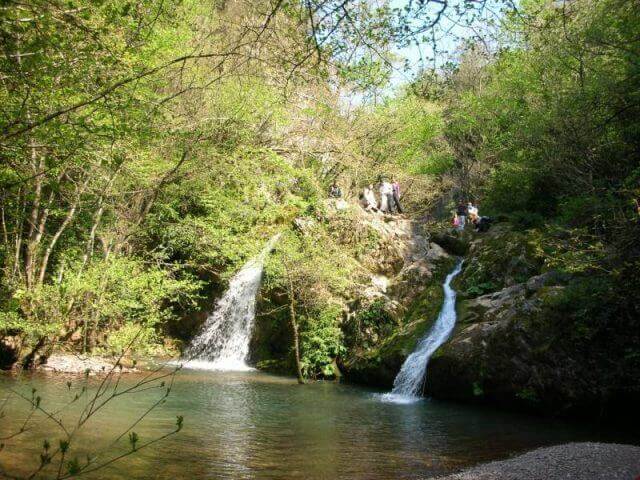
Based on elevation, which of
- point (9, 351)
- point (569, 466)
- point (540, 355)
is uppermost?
point (540, 355)

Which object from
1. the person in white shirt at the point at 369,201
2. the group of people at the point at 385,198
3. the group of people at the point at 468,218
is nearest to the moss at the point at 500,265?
the group of people at the point at 468,218

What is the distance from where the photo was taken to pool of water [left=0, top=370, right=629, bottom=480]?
702cm

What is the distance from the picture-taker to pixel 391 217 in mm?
23094

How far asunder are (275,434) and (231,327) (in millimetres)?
10131

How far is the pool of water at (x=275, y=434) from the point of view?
7.02 m

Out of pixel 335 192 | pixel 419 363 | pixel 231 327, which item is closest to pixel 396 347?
pixel 419 363

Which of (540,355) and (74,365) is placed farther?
(74,365)

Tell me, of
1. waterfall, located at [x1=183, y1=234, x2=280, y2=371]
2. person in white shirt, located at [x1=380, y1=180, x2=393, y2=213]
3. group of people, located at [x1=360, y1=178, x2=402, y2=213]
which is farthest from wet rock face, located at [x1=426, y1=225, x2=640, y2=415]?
person in white shirt, located at [x1=380, y1=180, x2=393, y2=213]

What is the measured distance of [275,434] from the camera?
29.2 feet

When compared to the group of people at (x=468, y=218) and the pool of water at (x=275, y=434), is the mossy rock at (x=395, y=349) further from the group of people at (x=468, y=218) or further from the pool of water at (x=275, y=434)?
the group of people at (x=468, y=218)

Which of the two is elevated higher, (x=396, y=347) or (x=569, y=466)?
(x=396, y=347)

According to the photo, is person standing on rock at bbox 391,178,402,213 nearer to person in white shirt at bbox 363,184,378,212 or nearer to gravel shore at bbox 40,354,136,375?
person in white shirt at bbox 363,184,378,212

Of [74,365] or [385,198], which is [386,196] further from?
[74,365]

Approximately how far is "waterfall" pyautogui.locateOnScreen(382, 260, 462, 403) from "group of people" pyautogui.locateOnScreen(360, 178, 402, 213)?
388 inches
